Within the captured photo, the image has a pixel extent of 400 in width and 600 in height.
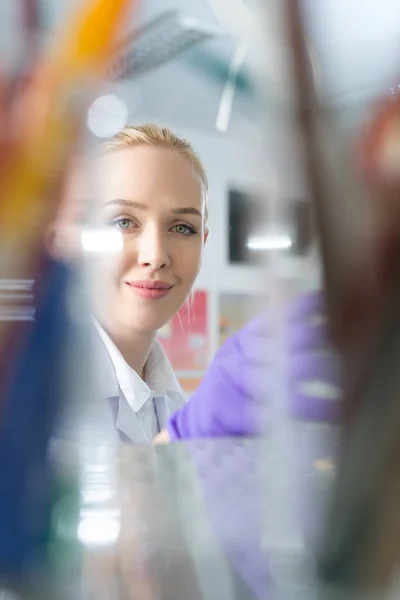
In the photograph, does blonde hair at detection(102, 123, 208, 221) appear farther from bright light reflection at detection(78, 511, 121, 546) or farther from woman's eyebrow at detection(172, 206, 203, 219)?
bright light reflection at detection(78, 511, 121, 546)

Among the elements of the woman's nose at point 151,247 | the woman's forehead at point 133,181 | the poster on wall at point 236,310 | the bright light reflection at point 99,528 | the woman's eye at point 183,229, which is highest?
the woman's forehead at point 133,181

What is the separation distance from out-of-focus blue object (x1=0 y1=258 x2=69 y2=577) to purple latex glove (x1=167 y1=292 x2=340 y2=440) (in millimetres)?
58

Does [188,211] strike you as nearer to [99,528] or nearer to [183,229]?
[183,229]

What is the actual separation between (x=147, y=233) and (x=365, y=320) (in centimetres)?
8

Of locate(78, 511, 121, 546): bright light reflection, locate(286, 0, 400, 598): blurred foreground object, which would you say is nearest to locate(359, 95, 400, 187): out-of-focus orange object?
locate(286, 0, 400, 598): blurred foreground object

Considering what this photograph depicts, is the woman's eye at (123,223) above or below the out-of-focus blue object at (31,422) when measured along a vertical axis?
above

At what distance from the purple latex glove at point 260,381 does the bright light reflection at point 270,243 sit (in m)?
0.02

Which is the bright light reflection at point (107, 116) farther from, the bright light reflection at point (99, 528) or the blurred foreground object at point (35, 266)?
the bright light reflection at point (99, 528)

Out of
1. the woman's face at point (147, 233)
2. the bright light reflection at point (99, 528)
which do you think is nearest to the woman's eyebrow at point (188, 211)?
the woman's face at point (147, 233)

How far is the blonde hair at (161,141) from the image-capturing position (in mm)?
195

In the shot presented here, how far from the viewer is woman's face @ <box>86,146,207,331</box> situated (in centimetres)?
19

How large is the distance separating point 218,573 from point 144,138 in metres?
0.14

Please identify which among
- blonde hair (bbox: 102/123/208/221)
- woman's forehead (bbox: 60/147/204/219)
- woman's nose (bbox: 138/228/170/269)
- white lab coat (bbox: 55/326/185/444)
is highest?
blonde hair (bbox: 102/123/208/221)

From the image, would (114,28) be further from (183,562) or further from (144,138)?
(183,562)
